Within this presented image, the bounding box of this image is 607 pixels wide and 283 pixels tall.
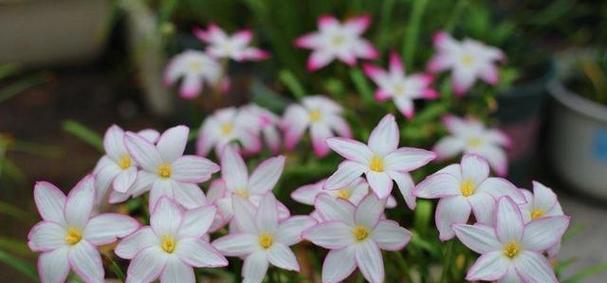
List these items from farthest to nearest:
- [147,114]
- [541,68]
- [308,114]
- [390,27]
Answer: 1. [147,114]
2. [541,68]
3. [390,27]
4. [308,114]

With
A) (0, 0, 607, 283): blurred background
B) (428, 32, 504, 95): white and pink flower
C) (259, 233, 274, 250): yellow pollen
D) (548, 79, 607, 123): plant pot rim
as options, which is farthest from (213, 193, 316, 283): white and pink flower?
(548, 79, 607, 123): plant pot rim

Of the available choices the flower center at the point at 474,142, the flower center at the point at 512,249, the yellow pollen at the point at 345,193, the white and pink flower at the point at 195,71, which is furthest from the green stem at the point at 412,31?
the flower center at the point at 512,249

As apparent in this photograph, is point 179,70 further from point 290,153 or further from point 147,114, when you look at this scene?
point 147,114

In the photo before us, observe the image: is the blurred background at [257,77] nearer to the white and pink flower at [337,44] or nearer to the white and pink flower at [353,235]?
the white and pink flower at [337,44]

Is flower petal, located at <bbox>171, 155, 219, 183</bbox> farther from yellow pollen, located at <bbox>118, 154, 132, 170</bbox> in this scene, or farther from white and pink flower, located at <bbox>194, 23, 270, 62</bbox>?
white and pink flower, located at <bbox>194, 23, 270, 62</bbox>

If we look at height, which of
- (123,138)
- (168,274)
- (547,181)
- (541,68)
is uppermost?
(123,138)

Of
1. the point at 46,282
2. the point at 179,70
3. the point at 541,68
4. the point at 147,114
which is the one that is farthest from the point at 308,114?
the point at 147,114
